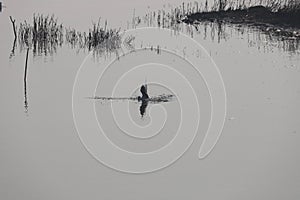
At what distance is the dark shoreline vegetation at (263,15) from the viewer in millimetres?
1489

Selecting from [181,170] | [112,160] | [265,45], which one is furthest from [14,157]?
[265,45]

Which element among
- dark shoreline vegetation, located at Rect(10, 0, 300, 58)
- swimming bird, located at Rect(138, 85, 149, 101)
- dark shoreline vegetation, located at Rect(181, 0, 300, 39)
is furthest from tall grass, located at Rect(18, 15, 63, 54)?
dark shoreline vegetation, located at Rect(181, 0, 300, 39)

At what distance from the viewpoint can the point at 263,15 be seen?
4.90 ft

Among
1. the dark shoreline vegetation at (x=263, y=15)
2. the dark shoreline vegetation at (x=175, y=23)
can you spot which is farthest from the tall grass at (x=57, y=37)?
the dark shoreline vegetation at (x=263, y=15)

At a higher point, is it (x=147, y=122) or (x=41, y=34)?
(x=41, y=34)

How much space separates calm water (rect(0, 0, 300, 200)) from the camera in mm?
1482

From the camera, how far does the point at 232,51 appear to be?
148 centimetres

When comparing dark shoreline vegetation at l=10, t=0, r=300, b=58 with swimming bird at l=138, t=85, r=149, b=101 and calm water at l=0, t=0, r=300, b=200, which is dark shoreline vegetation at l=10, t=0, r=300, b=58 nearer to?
calm water at l=0, t=0, r=300, b=200

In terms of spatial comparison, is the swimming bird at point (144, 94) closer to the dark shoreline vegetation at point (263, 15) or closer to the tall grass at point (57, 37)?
the tall grass at point (57, 37)

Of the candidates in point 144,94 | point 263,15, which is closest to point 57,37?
point 144,94

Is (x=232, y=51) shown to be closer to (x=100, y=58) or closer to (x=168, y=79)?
(x=168, y=79)

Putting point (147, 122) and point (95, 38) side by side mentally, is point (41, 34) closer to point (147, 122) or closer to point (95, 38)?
point (95, 38)

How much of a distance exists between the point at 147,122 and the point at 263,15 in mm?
525

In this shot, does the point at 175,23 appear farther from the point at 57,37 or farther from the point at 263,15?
the point at 57,37
